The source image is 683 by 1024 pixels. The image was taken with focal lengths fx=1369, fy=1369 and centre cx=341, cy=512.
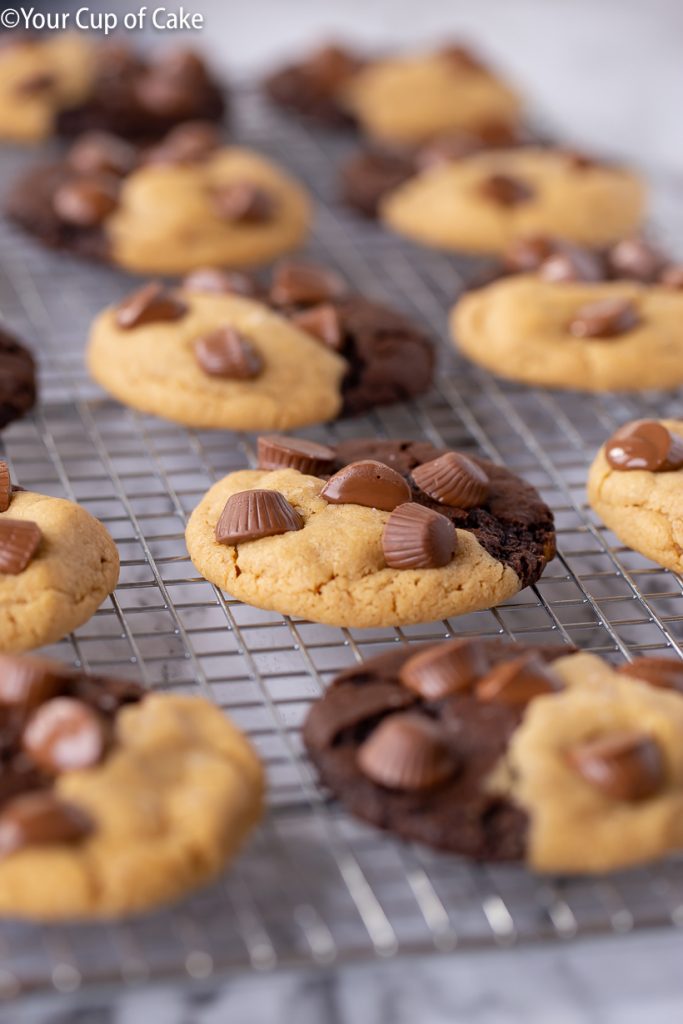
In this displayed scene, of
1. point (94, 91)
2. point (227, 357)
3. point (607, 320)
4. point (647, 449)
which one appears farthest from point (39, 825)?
point (94, 91)

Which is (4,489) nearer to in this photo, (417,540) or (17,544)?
(17,544)

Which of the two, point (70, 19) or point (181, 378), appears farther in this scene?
point (70, 19)

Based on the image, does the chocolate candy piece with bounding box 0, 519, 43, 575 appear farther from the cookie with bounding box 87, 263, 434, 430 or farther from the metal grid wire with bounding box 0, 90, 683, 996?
the cookie with bounding box 87, 263, 434, 430

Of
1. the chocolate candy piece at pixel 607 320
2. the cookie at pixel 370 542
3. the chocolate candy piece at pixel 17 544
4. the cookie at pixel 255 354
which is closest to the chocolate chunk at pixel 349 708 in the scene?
the cookie at pixel 370 542

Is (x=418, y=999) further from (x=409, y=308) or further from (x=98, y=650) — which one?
(x=409, y=308)

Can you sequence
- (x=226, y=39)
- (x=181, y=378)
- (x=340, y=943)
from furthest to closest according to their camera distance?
(x=226, y=39)
(x=181, y=378)
(x=340, y=943)

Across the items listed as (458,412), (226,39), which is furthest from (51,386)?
(226,39)
